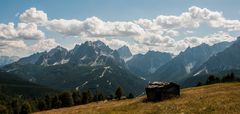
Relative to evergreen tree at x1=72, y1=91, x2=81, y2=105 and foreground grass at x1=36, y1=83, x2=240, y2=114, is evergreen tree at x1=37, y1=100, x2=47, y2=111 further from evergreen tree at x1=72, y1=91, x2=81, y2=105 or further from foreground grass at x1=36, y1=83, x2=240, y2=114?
foreground grass at x1=36, y1=83, x2=240, y2=114

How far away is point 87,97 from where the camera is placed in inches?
6954

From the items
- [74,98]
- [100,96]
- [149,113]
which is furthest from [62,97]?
[149,113]

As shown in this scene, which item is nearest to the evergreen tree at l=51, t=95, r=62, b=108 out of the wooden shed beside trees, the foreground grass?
the wooden shed beside trees

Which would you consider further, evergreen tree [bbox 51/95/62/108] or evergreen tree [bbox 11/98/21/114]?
evergreen tree [bbox 51/95/62/108]

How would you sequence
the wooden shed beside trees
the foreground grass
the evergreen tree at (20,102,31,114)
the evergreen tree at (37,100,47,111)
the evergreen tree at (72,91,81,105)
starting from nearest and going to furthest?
the foreground grass → the wooden shed beside trees → the evergreen tree at (20,102,31,114) → the evergreen tree at (37,100,47,111) → the evergreen tree at (72,91,81,105)

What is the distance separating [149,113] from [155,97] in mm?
26562

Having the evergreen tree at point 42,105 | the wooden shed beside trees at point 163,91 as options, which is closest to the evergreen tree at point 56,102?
the evergreen tree at point 42,105

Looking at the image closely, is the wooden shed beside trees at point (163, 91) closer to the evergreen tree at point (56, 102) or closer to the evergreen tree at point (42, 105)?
the evergreen tree at point (56, 102)

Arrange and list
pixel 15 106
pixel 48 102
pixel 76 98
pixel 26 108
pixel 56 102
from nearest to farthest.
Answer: pixel 26 108
pixel 15 106
pixel 56 102
pixel 48 102
pixel 76 98

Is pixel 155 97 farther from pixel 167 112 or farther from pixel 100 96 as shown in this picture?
pixel 100 96

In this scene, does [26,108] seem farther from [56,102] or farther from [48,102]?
[48,102]

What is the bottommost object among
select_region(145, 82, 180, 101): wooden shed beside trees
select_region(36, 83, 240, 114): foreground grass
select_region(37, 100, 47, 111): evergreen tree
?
select_region(36, 83, 240, 114): foreground grass

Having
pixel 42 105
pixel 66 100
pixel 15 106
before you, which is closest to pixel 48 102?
pixel 42 105

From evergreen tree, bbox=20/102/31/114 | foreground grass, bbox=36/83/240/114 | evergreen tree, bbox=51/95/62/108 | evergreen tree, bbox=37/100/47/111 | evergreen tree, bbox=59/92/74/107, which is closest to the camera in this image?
foreground grass, bbox=36/83/240/114
